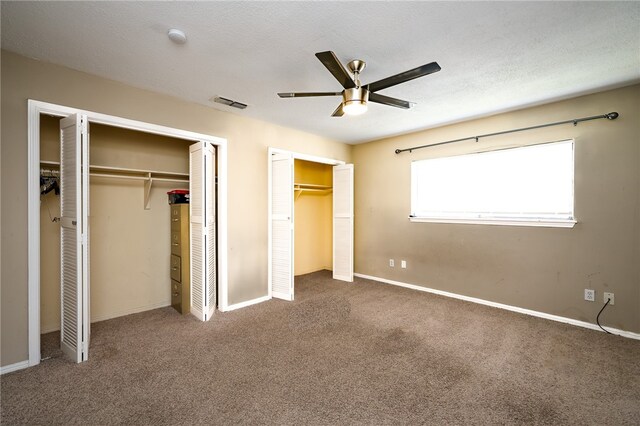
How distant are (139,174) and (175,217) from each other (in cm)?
67


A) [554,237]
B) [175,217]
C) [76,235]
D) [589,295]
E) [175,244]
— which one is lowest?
[589,295]

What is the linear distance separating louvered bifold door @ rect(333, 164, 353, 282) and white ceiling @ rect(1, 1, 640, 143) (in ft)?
6.73

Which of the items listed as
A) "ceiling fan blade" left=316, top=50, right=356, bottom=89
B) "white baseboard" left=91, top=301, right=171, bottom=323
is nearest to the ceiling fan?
"ceiling fan blade" left=316, top=50, right=356, bottom=89

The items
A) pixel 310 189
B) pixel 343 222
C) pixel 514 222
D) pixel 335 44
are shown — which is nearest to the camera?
pixel 335 44

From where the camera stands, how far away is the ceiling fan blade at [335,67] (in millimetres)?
1747

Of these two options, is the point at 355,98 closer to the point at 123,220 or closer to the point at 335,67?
the point at 335,67

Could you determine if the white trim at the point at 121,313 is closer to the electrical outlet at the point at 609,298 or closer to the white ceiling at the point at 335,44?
the white ceiling at the point at 335,44

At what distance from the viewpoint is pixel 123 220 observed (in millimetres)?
3385

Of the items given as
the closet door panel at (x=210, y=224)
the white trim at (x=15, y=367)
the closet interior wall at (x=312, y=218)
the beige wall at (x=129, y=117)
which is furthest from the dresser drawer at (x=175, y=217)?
the closet interior wall at (x=312, y=218)

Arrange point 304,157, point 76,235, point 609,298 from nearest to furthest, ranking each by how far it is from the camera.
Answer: point 76,235 → point 609,298 → point 304,157

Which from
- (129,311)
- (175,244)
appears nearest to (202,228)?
(175,244)

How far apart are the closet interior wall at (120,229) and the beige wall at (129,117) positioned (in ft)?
2.06

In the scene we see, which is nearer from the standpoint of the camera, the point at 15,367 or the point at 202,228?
the point at 15,367

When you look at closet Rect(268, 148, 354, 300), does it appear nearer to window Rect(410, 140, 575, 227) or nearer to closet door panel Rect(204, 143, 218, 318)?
closet door panel Rect(204, 143, 218, 318)
